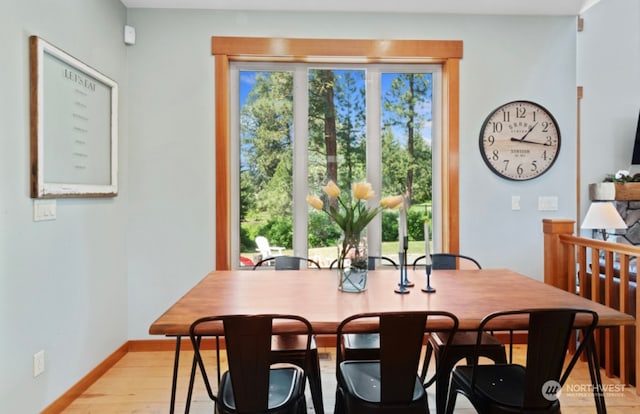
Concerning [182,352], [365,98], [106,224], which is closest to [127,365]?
[182,352]

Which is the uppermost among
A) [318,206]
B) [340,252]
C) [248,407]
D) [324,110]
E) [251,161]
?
[324,110]

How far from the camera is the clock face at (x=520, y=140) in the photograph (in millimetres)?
3201

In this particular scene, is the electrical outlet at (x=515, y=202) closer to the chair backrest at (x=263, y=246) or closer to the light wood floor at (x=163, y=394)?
the light wood floor at (x=163, y=394)

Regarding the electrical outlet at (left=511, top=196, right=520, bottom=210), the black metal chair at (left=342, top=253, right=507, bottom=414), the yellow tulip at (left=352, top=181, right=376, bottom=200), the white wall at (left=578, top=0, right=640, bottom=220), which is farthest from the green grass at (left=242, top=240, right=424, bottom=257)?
the white wall at (left=578, top=0, right=640, bottom=220)

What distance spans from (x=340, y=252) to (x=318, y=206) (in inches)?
9.5

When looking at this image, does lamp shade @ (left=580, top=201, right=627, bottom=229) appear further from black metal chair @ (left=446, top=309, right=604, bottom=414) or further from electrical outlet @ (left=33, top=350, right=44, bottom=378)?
electrical outlet @ (left=33, top=350, right=44, bottom=378)

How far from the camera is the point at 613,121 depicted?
5266 millimetres

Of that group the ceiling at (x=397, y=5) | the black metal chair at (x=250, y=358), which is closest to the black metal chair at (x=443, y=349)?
the black metal chair at (x=250, y=358)

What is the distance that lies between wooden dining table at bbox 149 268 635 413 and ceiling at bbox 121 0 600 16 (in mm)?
2070

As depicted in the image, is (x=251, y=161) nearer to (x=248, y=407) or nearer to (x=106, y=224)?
(x=106, y=224)

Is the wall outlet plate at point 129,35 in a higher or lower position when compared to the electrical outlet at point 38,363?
higher

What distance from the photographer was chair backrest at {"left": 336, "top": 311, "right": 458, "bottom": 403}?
4.37 feet

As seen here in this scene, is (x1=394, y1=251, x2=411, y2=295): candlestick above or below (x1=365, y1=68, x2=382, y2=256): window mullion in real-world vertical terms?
below

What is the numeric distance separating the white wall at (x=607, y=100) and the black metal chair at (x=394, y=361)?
4.90 meters
